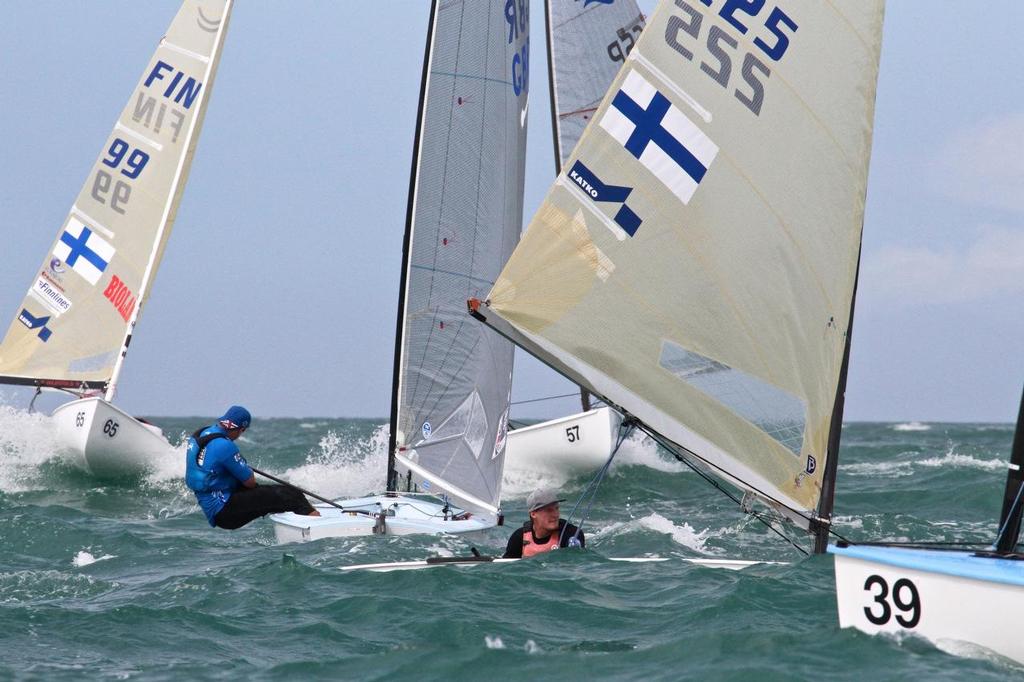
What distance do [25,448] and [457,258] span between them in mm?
7920

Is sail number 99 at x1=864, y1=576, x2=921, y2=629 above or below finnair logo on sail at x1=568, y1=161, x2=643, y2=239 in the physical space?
below

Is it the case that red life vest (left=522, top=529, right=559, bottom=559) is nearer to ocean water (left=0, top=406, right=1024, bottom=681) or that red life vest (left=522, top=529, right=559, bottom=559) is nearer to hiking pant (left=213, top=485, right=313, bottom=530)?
ocean water (left=0, top=406, right=1024, bottom=681)

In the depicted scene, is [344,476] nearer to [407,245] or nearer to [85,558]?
[407,245]

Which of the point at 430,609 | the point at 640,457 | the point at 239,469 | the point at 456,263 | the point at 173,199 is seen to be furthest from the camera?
the point at 640,457

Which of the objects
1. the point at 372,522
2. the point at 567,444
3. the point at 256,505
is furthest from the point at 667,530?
the point at 567,444

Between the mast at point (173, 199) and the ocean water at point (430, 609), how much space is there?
15.0 ft

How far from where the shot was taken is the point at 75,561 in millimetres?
9359

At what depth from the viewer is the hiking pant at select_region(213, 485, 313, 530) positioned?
32.9 feet

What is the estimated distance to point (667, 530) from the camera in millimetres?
10703

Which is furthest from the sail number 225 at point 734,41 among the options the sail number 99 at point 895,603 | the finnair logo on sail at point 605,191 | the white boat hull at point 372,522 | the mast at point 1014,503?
the white boat hull at point 372,522

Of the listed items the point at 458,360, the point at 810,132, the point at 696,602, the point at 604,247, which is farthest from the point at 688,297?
the point at 458,360

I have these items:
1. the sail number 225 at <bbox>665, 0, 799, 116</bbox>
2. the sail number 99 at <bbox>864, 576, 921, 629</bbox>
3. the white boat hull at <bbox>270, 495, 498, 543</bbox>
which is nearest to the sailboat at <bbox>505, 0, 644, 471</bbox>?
the white boat hull at <bbox>270, 495, 498, 543</bbox>

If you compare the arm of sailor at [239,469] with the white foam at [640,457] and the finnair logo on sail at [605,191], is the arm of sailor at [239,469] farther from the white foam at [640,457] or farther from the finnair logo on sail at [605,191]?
the white foam at [640,457]

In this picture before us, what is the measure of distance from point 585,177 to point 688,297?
2.86 feet
